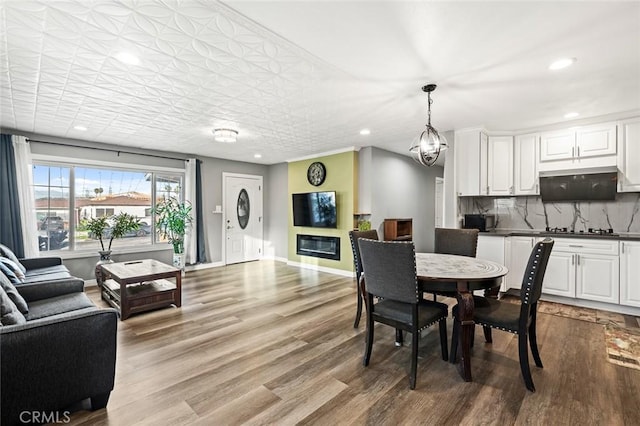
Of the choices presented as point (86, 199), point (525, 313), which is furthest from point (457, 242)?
point (86, 199)

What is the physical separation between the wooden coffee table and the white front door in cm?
→ 273

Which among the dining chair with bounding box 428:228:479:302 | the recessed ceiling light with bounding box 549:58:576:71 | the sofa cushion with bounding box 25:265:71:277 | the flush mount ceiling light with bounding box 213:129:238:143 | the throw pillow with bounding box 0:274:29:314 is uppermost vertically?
the recessed ceiling light with bounding box 549:58:576:71

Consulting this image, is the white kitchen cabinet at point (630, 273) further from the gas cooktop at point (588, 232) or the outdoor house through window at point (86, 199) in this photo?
the outdoor house through window at point (86, 199)

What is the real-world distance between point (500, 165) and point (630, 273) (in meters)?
1.98

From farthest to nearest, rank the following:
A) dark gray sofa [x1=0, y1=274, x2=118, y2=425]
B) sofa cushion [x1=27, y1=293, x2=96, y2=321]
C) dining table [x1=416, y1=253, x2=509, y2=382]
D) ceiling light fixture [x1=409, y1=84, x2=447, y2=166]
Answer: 1. ceiling light fixture [x1=409, y1=84, x2=447, y2=166]
2. sofa cushion [x1=27, y1=293, x2=96, y2=321]
3. dining table [x1=416, y1=253, x2=509, y2=382]
4. dark gray sofa [x1=0, y1=274, x2=118, y2=425]

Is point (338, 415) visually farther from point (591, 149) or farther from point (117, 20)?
point (591, 149)

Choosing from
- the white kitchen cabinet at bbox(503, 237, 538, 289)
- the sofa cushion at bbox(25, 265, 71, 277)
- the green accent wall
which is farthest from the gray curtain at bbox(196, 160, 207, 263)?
the white kitchen cabinet at bbox(503, 237, 538, 289)

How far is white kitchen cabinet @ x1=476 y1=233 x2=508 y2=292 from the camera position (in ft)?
13.7

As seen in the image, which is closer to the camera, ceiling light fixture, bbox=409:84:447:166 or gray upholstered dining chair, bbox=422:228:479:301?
ceiling light fixture, bbox=409:84:447:166

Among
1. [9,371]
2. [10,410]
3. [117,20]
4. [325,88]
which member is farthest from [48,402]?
[325,88]

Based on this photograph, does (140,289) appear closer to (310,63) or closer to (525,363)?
(310,63)

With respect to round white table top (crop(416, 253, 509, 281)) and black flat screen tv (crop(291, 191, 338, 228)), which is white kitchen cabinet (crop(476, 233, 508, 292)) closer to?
round white table top (crop(416, 253, 509, 281))

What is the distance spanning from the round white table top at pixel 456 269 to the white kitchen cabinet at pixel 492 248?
163 cm

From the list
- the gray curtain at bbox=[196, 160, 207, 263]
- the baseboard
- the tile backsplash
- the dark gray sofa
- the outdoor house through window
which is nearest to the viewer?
the dark gray sofa
